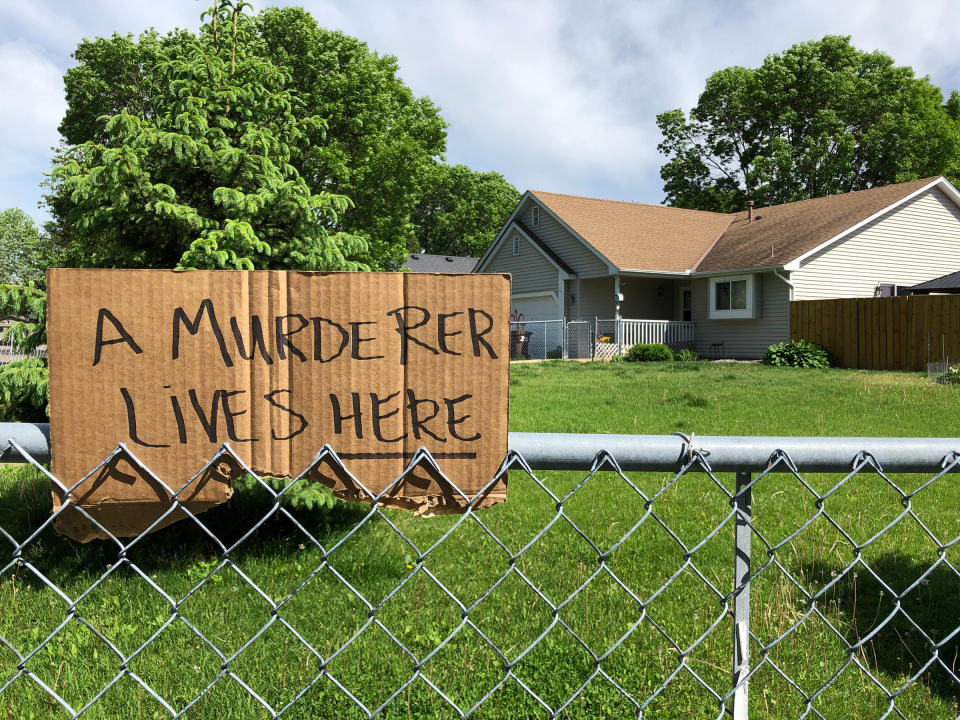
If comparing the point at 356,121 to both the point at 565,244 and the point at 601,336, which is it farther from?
the point at 601,336

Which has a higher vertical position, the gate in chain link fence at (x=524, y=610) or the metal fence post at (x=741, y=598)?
the metal fence post at (x=741, y=598)

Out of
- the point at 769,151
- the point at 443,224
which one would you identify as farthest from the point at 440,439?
the point at 443,224

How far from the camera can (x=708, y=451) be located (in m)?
1.37

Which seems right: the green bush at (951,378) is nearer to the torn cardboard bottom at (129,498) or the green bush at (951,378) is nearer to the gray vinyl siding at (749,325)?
the gray vinyl siding at (749,325)

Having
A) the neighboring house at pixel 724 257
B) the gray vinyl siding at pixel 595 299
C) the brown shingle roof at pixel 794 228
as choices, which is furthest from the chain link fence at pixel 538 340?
the brown shingle roof at pixel 794 228

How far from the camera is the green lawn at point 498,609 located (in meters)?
2.38

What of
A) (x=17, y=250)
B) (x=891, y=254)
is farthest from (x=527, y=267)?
(x=17, y=250)

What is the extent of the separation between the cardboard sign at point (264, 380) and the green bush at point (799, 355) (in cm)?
1759

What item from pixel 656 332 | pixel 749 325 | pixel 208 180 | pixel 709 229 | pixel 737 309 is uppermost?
pixel 709 229

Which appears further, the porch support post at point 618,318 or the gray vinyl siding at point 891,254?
the porch support post at point 618,318

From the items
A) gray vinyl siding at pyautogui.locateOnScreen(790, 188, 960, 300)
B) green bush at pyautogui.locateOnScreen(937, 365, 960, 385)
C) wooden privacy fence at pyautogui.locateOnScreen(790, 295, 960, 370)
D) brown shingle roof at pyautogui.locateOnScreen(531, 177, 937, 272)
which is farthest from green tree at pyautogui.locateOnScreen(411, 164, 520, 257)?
green bush at pyautogui.locateOnScreen(937, 365, 960, 385)

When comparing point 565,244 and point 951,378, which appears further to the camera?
point 565,244

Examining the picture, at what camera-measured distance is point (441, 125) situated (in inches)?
1139

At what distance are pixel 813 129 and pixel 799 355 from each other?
23.9 meters
